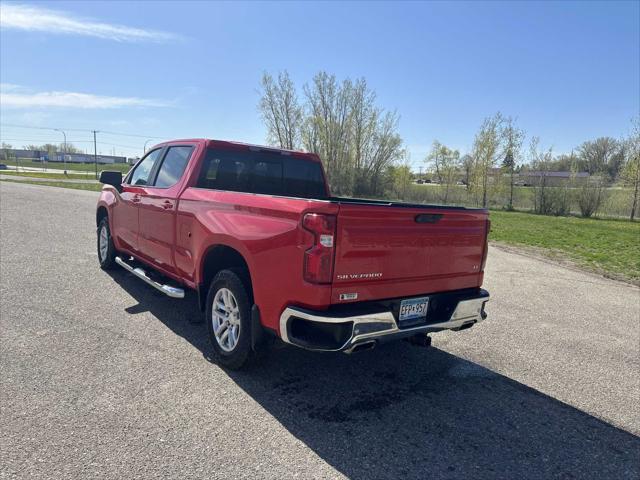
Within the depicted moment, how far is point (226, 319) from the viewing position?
3.76 metres

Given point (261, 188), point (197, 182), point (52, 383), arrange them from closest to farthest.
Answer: point (52, 383)
point (197, 182)
point (261, 188)

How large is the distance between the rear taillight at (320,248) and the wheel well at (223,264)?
94 centimetres

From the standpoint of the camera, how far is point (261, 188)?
497 centimetres

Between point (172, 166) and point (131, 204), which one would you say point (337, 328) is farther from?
point (131, 204)

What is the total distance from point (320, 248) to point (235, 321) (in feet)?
4.29

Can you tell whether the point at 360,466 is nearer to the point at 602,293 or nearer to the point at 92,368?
the point at 92,368

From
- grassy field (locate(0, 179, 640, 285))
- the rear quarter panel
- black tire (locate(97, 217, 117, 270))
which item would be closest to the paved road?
the rear quarter panel

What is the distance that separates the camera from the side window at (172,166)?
4.79 meters

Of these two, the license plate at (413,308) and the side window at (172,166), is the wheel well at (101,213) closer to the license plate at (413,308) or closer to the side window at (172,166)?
the side window at (172,166)

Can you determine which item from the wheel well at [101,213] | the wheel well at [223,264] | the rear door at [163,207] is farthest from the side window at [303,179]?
the wheel well at [101,213]

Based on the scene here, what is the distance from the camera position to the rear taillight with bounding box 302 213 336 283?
278cm

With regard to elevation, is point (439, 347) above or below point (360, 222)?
below

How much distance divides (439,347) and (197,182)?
312 centimetres

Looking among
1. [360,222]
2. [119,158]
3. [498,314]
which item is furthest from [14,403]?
[119,158]
